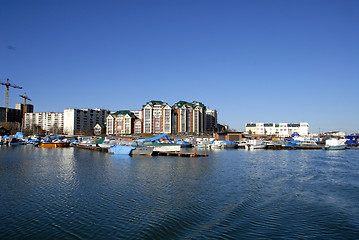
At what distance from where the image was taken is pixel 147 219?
14086 millimetres

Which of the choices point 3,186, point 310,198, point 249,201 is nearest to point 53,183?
point 3,186

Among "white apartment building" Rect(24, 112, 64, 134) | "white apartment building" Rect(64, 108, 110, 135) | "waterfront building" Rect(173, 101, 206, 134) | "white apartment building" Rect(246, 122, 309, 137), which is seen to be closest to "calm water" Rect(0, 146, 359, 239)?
"waterfront building" Rect(173, 101, 206, 134)

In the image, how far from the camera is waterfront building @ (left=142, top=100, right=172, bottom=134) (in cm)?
12762

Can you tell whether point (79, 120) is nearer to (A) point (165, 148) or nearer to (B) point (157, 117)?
(B) point (157, 117)

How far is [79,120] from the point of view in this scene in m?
169

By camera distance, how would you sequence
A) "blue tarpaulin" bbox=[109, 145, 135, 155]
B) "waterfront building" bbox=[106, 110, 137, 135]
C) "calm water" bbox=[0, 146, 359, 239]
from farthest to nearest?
"waterfront building" bbox=[106, 110, 137, 135]
"blue tarpaulin" bbox=[109, 145, 135, 155]
"calm water" bbox=[0, 146, 359, 239]

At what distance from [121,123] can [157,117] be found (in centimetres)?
2121

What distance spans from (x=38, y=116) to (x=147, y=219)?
647 feet

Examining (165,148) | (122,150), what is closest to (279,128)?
(165,148)

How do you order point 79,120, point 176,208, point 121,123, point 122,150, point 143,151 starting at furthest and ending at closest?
point 79,120
point 121,123
point 122,150
point 143,151
point 176,208

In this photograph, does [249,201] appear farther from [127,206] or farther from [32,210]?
[32,210]

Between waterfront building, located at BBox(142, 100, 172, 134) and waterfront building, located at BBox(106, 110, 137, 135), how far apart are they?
1020cm

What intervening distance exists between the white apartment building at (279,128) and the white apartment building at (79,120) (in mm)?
98853

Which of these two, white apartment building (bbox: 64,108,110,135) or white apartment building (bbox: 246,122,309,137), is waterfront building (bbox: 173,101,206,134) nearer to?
white apartment building (bbox: 246,122,309,137)
